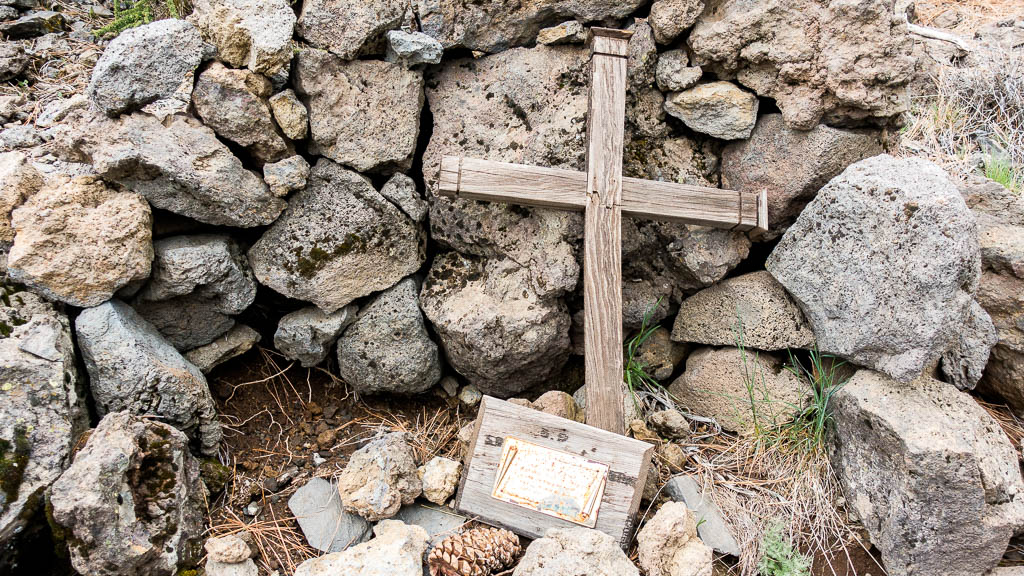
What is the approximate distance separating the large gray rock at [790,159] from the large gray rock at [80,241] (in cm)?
283

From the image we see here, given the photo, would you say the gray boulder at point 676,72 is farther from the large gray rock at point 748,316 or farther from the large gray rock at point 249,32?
the large gray rock at point 249,32

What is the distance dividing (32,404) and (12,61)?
206cm

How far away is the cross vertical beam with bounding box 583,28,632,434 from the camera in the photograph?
288cm

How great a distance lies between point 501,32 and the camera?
3334mm

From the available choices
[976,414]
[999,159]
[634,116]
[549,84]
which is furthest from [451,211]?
[999,159]

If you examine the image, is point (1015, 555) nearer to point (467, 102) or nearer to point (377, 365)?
point (377, 365)

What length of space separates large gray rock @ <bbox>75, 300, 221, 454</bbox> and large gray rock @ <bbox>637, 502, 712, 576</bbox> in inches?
80.3

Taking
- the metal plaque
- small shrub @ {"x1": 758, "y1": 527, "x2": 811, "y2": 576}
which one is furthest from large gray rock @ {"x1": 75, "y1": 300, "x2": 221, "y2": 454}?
small shrub @ {"x1": 758, "y1": 527, "x2": 811, "y2": 576}

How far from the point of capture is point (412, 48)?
3168mm

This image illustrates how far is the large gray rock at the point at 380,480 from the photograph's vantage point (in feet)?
9.08

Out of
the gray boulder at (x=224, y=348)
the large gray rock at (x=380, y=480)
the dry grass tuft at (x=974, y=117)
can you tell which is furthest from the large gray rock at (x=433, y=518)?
the dry grass tuft at (x=974, y=117)

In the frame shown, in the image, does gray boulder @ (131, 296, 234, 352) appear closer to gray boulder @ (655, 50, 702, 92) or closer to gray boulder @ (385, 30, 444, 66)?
gray boulder @ (385, 30, 444, 66)

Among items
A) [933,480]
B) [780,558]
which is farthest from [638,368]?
[933,480]

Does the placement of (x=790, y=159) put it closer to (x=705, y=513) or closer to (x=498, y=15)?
(x=498, y=15)
